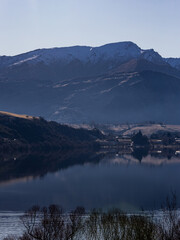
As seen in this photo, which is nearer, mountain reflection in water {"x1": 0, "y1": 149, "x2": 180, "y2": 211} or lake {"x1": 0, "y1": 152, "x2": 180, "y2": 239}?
lake {"x1": 0, "y1": 152, "x2": 180, "y2": 239}

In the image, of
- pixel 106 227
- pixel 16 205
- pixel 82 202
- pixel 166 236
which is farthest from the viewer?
pixel 82 202

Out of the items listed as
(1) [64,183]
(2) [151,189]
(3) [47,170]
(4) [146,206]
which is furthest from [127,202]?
(3) [47,170]

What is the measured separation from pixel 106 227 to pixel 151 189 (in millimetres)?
88845

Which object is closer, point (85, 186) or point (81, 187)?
point (81, 187)

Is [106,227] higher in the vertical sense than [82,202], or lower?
higher

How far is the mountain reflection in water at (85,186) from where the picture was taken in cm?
11419

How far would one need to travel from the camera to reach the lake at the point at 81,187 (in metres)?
109

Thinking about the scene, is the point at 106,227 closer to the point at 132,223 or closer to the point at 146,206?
the point at 132,223

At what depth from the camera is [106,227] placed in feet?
176

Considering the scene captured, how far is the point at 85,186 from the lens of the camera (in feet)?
479

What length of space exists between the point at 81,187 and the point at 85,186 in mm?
2571

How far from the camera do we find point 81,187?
14388 centimetres

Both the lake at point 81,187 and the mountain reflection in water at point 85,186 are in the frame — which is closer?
the lake at point 81,187

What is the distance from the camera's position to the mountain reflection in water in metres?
114
